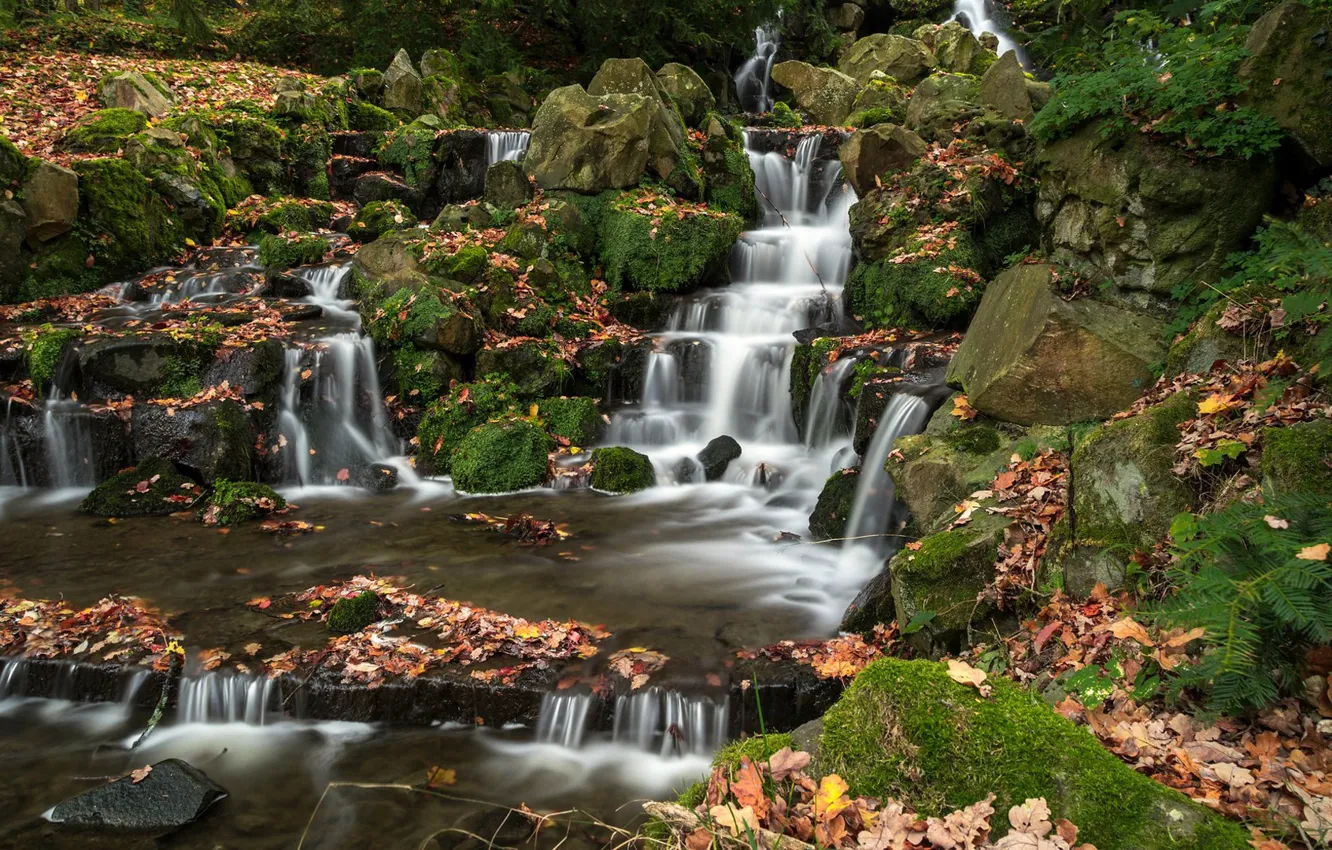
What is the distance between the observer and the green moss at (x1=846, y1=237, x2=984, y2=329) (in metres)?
9.60

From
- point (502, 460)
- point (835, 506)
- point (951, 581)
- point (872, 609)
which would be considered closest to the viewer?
point (951, 581)

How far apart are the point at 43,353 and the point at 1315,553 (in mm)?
12169

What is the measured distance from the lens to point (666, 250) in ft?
40.9

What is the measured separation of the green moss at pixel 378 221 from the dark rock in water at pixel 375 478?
5.55 meters

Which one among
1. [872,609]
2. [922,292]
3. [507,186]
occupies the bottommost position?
[872,609]

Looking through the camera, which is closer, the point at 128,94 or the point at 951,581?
the point at 951,581

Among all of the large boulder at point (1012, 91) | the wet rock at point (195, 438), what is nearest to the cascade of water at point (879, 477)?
the large boulder at point (1012, 91)

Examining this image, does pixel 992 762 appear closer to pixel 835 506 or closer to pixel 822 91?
pixel 835 506

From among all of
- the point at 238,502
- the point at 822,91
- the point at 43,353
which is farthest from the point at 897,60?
the point at 43,353

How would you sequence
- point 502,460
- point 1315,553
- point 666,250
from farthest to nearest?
point 666,250
point 502,460
point 1315,553

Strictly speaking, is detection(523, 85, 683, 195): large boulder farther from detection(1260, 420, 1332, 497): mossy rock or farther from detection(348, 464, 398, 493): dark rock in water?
detection(1260, 420, 1332, 497): mossy rock

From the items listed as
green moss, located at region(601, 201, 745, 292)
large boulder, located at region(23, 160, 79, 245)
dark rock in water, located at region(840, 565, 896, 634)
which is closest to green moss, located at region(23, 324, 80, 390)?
large boulder, located at region(23, 160, 79, 245)

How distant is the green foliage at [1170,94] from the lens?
590cm

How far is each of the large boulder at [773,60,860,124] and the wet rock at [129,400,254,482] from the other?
14460 millimetres
